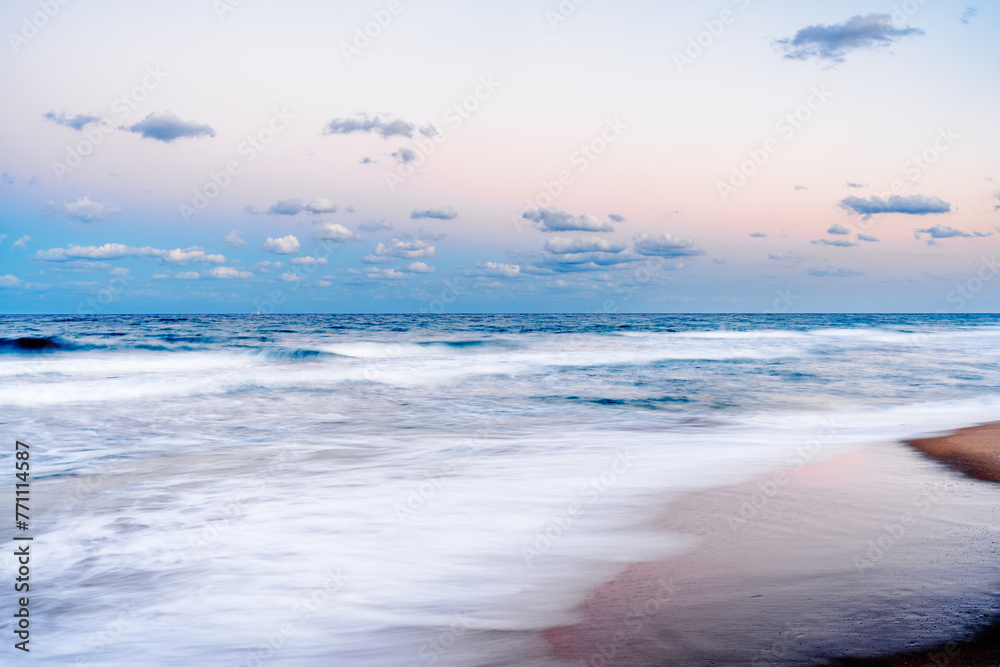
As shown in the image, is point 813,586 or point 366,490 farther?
point 366,490

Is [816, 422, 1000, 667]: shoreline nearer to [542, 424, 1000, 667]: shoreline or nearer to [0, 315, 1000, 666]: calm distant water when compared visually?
[542, 424, 1000, 667]: shoreline

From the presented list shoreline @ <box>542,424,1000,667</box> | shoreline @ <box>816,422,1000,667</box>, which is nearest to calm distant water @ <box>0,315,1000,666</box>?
shoreline @ <box>542,424,1000,667</box>

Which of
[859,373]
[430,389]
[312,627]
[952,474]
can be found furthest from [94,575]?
[859,373]

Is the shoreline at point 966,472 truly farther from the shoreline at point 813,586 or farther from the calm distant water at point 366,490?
the calm distant water at point 366,490

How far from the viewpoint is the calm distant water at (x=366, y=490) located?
126 inches

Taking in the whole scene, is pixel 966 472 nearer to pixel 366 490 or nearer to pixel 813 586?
pixel 813 586

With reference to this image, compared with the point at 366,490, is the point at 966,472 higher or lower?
higher

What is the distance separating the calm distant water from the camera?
319 cm

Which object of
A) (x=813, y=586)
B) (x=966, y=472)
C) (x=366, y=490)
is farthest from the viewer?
(x=366, y=490)

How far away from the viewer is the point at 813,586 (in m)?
3.18

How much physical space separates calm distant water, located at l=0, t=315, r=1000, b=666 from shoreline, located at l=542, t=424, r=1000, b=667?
0.31 metres

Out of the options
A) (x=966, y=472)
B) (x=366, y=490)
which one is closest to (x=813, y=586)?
(x=966, y=472)

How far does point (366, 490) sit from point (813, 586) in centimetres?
373

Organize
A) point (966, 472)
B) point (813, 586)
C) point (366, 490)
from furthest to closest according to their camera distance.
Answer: point (366, 490)
point (966, 472)
point (813, 586)
